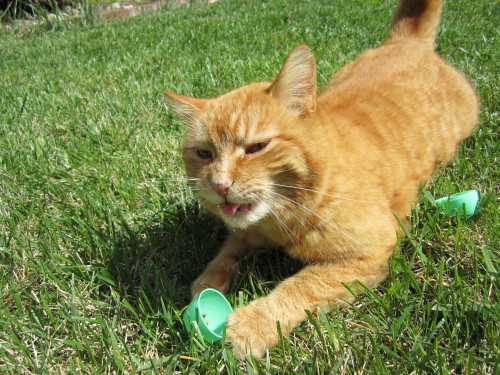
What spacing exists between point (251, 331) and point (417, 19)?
2.67 metres

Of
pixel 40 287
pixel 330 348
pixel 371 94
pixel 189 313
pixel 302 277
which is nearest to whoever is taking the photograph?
pixel 330 348

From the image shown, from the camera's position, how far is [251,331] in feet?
4.83

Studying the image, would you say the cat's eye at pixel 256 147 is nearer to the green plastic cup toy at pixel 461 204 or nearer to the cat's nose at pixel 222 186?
the cat's nose at pixel 222 186

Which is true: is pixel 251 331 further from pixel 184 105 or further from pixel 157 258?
pixel 184 105

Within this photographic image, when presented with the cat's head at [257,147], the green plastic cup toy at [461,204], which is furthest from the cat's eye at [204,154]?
the green plastic cup toy at [461,204]

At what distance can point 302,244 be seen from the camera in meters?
1.71

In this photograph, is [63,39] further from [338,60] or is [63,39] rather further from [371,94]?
[371,94]

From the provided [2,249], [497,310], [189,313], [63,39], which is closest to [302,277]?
[189,313]

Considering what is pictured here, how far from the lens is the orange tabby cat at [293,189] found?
155cm

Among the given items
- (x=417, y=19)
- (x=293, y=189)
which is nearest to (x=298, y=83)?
(x=293, y=189)

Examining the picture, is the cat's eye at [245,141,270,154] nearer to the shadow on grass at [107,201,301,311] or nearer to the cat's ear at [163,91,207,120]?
the cat's ear at [163,91,207,120]

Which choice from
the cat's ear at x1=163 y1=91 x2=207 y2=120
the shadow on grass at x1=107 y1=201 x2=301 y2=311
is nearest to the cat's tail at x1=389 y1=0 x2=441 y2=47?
the cat's ear at x1=163 y1=91 x2=207 y2=120

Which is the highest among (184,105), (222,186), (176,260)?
(184,105)

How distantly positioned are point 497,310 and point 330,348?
1.75ft
